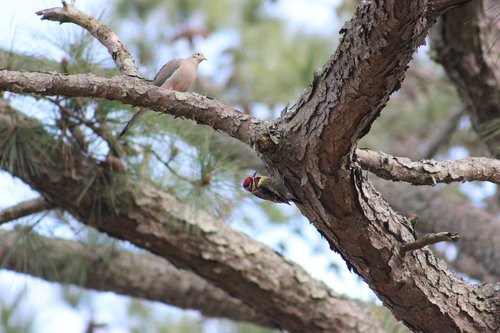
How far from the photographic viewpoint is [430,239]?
1357mm

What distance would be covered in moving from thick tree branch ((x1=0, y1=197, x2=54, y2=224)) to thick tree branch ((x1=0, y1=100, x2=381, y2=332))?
83 mm

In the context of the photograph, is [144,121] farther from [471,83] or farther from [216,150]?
[471,83]

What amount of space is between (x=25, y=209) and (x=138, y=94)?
2.95 feet

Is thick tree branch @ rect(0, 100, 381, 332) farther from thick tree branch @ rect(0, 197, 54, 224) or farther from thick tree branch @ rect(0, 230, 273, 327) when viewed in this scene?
thick tree branch @ rect(0, 230, 273, 327)

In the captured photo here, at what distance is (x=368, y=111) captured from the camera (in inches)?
48.5

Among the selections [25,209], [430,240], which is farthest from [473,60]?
[25,209]

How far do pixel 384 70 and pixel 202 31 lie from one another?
9.99 feet

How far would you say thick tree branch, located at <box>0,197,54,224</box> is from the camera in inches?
81.3

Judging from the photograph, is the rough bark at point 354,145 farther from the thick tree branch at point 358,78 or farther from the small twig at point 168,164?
the small twig at point 168,164

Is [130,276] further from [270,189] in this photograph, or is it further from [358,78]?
[358,78]

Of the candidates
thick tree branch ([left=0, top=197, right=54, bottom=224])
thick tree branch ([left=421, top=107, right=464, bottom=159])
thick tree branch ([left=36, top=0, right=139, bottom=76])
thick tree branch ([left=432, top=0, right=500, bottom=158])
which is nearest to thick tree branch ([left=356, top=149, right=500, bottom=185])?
thick tree branch ([left=36, top=0, right=139, bottom=76])

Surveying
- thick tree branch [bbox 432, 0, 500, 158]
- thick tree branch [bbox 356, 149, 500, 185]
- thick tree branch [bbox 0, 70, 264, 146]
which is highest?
thick tree branch [bbox 432, 0, 500, 158]

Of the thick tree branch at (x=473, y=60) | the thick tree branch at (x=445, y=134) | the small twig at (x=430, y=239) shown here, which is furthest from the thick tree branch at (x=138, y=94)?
the thick tree branch at (x=445, y=134)

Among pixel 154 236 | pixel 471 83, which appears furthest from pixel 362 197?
pixel 471 83
